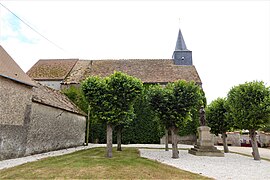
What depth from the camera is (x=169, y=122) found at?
37.4 ft

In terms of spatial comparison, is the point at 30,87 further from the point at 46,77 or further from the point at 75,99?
the point at 46,77

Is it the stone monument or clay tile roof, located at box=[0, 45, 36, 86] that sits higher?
clay tile roof, located at box=[0, 45, 36, 86]

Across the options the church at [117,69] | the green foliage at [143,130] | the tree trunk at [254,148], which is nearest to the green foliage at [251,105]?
the tree trunk at [254,148]

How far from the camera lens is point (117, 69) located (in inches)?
971

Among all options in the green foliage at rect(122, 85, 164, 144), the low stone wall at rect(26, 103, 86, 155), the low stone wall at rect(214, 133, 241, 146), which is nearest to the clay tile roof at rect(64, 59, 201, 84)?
the green foliage at rect(122, 85, 164, 144)

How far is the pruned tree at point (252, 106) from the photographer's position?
Answer: 1009cm

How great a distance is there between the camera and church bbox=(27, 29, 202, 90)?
23109 millimetres

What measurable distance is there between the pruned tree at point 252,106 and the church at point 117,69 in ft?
38.1

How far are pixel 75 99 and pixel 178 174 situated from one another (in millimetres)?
17207

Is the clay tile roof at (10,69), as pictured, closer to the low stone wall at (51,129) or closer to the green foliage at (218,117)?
the low stone wall at (51,129)

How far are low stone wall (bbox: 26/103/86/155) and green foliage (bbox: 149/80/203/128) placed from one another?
651cm

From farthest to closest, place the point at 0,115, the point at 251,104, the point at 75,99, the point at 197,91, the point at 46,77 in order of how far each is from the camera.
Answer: the point at 46,77 → the point at 75,99 → the point at 197,91 → the point at 251,104 → the point at 0,115

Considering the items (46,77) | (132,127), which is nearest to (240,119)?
(132,127)

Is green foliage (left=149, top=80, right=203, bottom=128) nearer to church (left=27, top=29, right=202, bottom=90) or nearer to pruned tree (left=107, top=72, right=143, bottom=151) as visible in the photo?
pruned tree (left=107, top=72, right=143, bottom=151)
